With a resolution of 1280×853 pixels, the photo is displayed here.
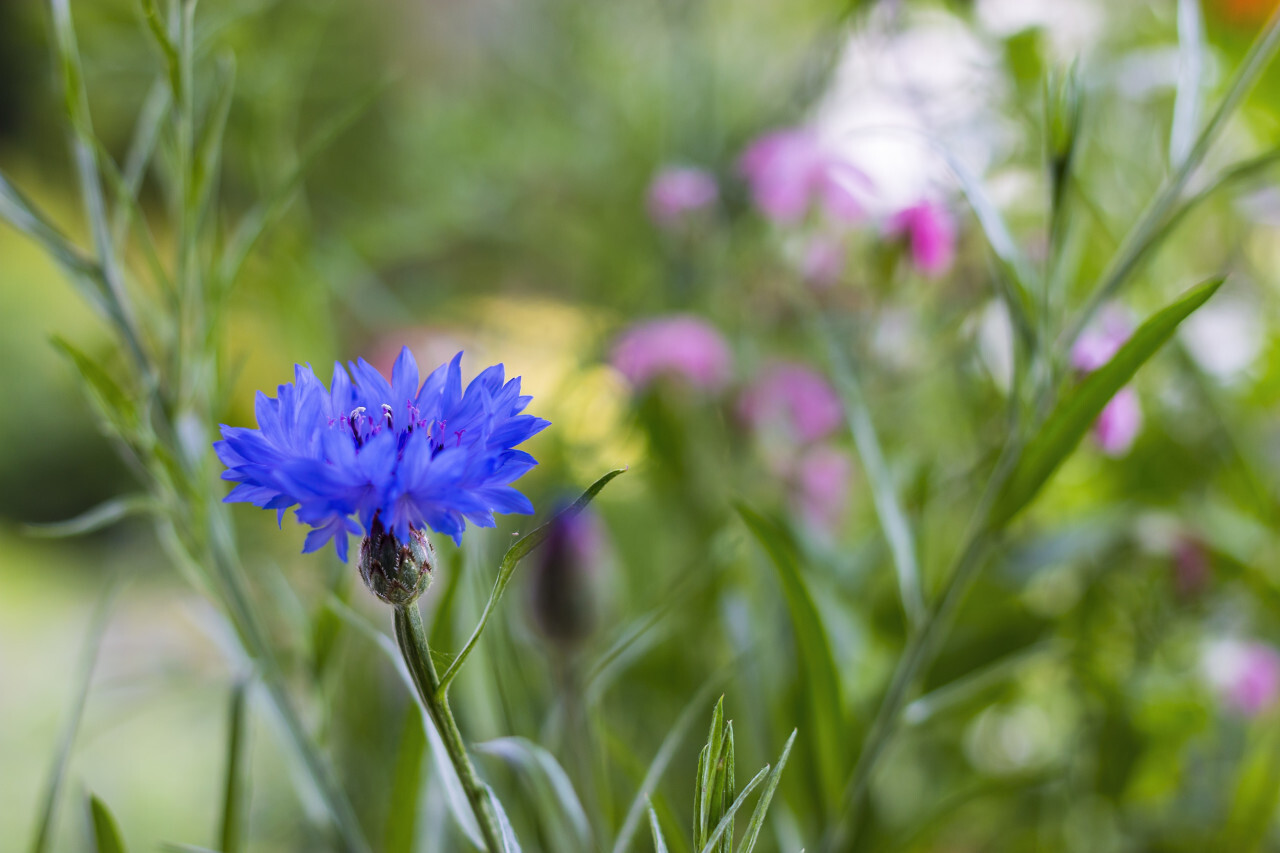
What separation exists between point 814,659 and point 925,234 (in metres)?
0.17

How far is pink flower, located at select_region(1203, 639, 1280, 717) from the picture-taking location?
33cm

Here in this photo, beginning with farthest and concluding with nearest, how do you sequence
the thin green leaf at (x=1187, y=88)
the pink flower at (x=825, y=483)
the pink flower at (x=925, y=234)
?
the pink flower at (x=825, y=483)
the pink flower at (x=925, y=234)
the thin green leaf at (x=1187, y=88)

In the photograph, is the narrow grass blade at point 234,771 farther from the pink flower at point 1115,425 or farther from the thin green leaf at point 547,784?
the pink flower at point 1115,425

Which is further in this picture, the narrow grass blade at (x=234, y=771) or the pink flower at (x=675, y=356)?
the pink flower at (x=675, y=356)

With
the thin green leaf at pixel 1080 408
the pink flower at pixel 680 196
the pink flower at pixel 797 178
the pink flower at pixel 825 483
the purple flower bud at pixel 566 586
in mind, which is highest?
the pink flower at pixel 680 196

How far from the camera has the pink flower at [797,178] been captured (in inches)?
14.1

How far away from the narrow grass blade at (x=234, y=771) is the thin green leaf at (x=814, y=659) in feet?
0.41

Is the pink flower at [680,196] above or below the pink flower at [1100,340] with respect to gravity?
above

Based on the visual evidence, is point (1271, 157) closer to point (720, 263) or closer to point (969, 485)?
point (969, 485)

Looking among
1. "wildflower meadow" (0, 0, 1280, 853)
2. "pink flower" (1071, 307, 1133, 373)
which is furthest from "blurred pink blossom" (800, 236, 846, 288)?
"pink flower" (1071, 307, 1133, 373)

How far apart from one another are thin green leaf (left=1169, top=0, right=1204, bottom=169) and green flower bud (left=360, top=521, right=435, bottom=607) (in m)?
0.20

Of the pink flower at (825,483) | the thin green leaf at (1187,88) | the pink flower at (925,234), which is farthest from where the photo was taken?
the pink flower at (825,483)

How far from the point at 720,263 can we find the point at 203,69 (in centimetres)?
33

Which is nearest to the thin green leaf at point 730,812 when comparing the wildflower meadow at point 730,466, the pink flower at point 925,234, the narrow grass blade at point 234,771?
the wildflower meadow at point 730,466
